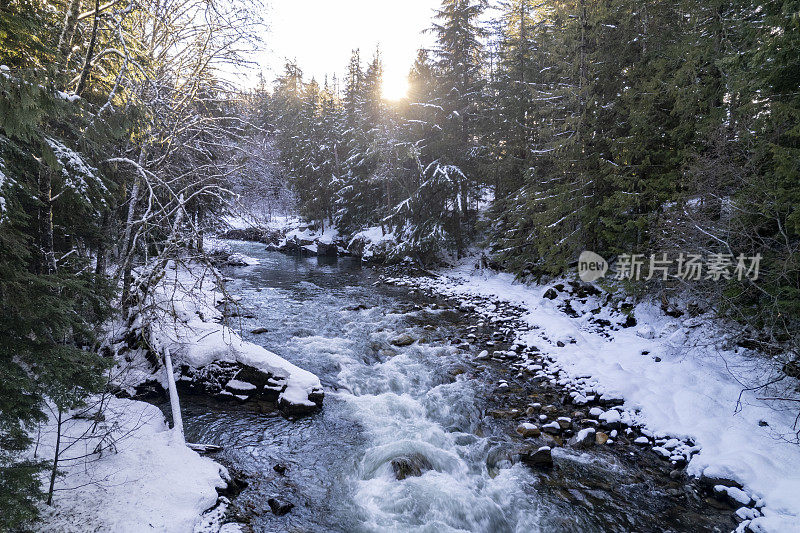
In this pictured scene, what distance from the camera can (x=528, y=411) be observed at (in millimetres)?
7836

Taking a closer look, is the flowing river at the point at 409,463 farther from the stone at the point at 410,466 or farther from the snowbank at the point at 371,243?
the snowbank at the point at 371,243

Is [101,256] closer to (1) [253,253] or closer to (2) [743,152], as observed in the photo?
(2) [743,152]

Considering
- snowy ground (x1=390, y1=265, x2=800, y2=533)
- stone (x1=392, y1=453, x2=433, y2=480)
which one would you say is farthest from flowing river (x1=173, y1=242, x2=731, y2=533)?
snowy ground (x1=390, y1=265, x2=800, y2=533)

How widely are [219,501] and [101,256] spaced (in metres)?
5.52

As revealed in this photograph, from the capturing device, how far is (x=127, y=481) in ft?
15.3

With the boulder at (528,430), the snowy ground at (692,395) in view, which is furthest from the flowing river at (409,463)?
the snowy ground at (692,395)

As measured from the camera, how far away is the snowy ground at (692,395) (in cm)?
521

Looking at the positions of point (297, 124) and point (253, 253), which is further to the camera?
point (297, 124)

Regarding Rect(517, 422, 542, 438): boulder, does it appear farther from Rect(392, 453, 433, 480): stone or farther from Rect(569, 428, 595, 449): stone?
Rect(392, 453, 433, 480): stone

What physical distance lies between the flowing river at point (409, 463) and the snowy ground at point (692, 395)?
0.71 metres

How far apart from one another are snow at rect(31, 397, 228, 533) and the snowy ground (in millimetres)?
7209

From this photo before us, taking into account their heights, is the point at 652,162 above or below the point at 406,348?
above

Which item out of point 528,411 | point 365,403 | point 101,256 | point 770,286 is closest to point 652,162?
point 770,286


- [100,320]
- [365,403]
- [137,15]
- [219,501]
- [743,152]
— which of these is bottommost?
[365,403]
